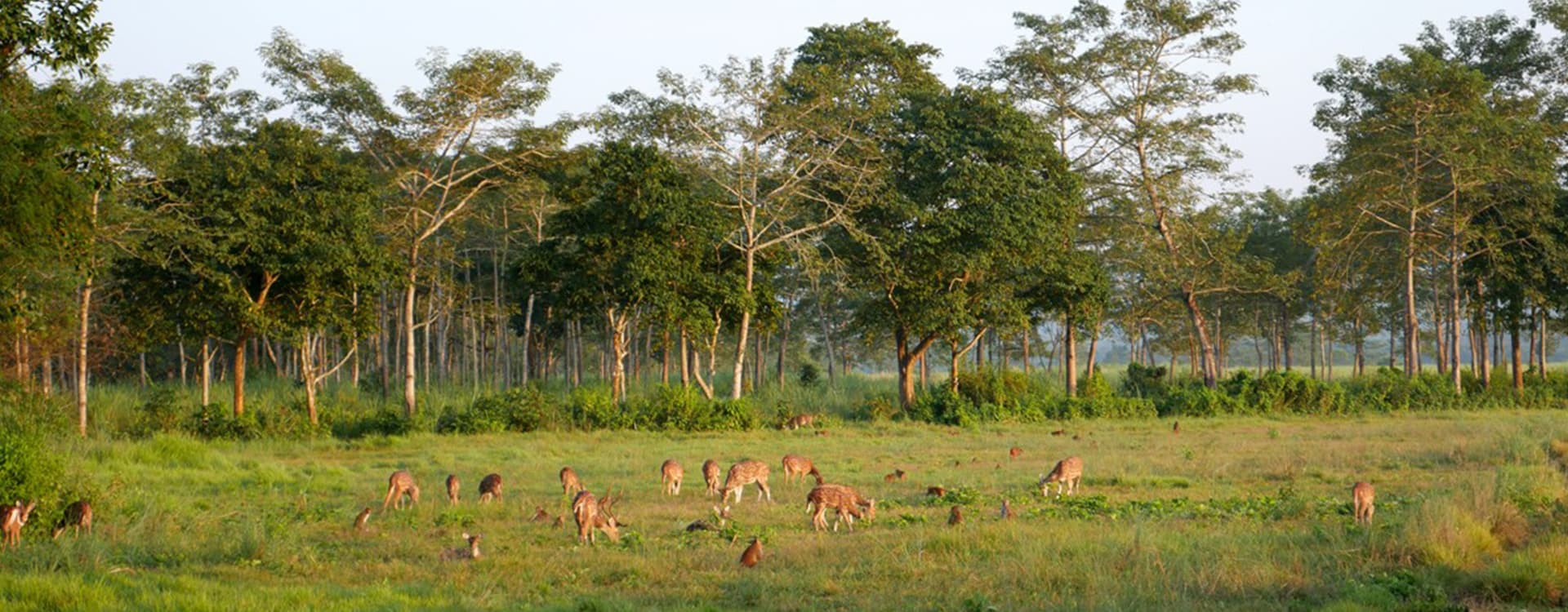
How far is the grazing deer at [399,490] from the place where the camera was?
1455 cm

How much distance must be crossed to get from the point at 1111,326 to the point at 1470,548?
128 ft

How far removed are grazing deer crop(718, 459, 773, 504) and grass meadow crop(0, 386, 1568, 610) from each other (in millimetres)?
341

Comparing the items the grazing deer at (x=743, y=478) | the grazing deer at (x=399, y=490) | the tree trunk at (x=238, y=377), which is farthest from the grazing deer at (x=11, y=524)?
the tree trunk at (x=238, y=377)

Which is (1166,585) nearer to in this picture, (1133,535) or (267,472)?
(1133,535)

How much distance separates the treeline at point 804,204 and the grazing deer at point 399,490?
5095 millimetres

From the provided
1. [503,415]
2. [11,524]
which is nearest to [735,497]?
[11,524]

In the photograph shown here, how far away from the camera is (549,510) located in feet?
48.3

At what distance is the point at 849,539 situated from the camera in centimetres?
1209

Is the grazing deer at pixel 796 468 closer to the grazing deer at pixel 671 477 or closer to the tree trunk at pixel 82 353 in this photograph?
the grazing deer at pixel 671 477

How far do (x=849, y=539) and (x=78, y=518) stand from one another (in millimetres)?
8101

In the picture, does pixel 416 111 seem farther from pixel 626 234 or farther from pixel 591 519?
pixel 591 519

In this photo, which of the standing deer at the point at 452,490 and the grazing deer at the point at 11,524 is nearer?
the grazing deer at the point at 11,524

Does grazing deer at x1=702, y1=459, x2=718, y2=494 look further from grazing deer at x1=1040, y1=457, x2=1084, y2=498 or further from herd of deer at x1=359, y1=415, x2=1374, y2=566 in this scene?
grazing deer at x1=1040, y1=457, x2=1084, y2=498

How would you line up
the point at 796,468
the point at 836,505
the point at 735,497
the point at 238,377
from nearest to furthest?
the point at 836,505
the point at 735,497
the point at 796,468
the point at 238,377
